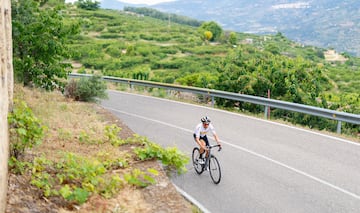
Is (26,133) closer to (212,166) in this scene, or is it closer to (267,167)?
(212,166)

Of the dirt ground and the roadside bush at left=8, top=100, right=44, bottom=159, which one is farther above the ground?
the roadside bush at left=8, top=100, right=44, bottom=159

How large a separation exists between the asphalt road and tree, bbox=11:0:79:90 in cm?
348

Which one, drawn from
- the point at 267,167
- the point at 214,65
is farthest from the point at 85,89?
the point at 214,65

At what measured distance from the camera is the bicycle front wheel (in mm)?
9422

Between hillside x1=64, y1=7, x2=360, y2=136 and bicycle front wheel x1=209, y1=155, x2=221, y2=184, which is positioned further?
hillside x1=64, y1=7, x2=360, y2=136

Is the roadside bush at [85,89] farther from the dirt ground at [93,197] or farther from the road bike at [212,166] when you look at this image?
the road bike at [212,166]

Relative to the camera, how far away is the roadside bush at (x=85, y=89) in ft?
53.8

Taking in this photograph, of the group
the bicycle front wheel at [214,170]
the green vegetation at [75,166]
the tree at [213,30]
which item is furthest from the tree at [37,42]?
the tree at [213,30]

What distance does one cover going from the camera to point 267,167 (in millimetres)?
10375

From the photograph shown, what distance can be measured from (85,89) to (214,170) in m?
8.35

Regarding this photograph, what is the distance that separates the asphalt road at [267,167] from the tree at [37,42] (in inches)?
137

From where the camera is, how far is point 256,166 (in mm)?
10477

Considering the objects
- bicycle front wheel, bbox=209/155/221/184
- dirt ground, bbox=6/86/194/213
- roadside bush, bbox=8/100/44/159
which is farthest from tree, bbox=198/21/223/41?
roadside bush, bbox=8/100/44/159

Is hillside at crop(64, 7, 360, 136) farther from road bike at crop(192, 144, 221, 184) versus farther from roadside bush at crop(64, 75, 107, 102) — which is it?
road bike at crop(192, 144, 221, 184)
